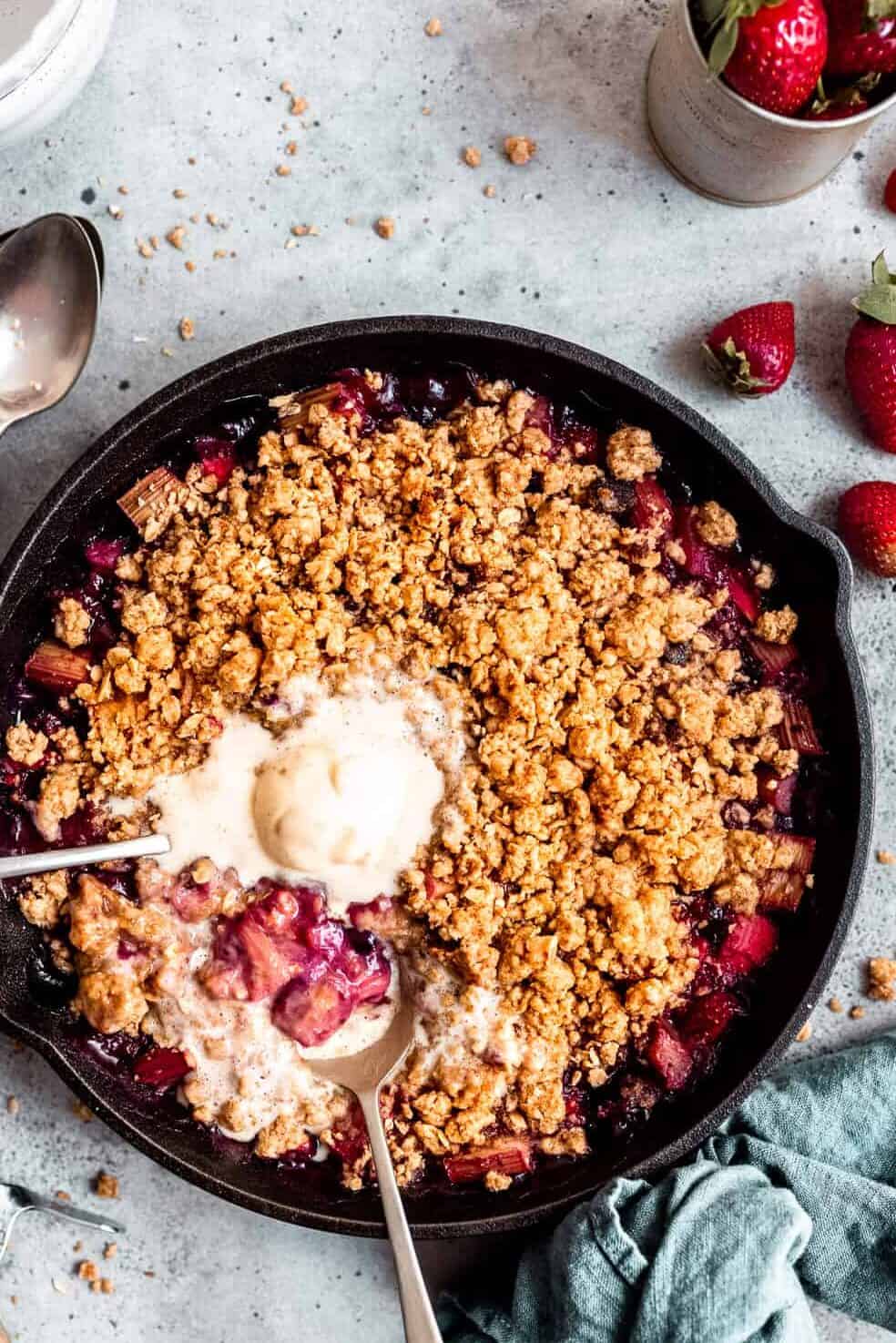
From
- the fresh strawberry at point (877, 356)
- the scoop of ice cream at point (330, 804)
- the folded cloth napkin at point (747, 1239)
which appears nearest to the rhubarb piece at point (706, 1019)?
the folded cloth napkin at point (747, 1239)

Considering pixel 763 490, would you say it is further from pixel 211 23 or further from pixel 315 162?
pixel 211 23

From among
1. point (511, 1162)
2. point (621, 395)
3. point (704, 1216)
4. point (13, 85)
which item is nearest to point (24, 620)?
point (13, 85)

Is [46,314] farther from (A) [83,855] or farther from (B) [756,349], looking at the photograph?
(B) [756,349]

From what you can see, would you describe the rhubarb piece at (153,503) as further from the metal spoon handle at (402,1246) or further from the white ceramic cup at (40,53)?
the metal spoon handle at (402,1246)

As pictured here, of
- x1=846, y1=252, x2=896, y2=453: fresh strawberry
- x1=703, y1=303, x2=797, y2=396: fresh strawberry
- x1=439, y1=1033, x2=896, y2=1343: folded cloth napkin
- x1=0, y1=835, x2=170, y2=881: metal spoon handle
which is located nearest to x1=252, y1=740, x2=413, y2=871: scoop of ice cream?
x1=0, y1=835, x2=170, y2=881: metal spoon handle

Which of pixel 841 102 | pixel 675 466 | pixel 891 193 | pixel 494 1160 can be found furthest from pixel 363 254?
pixel 494 1160

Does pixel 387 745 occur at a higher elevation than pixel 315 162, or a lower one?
lower
